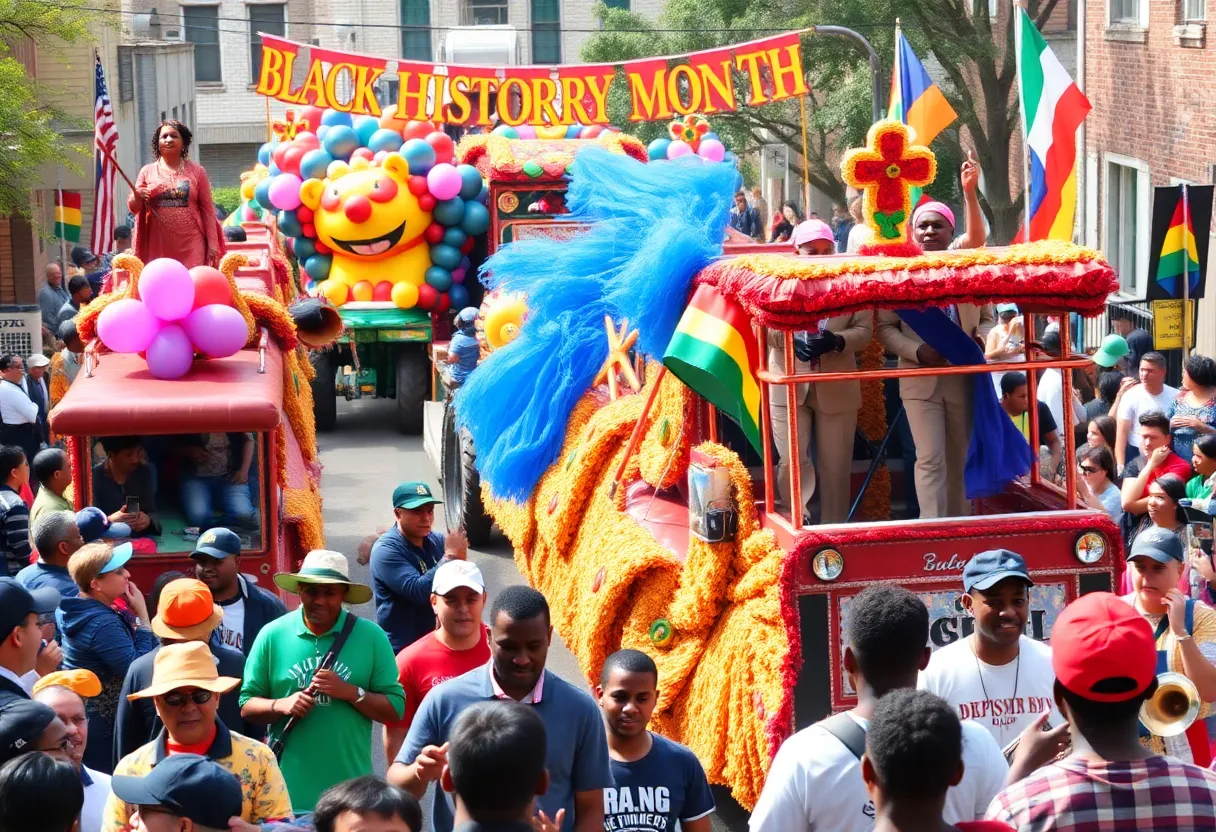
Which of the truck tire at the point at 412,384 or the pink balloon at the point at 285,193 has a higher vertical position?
→ the pink balloon at the point at 285,193

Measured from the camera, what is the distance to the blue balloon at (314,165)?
60.5 feet

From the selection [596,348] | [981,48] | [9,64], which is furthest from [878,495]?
[981,48]

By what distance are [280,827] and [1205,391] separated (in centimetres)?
724

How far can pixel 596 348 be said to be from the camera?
407 inches

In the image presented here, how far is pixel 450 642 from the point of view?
6176 millimetres

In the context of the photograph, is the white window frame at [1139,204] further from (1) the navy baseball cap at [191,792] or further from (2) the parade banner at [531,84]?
(1) the navy baseball cap at [191,792]

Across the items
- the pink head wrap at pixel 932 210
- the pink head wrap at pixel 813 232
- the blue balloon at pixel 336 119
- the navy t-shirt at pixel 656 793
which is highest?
the blue balloon at pixel 336 119

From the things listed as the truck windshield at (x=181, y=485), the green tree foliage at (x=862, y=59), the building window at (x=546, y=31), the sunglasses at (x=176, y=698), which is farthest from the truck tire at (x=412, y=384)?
the building window at (x=546, y=31)

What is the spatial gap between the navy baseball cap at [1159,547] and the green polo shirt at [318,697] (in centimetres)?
263

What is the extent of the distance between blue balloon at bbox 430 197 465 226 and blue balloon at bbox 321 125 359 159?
69.9 inches

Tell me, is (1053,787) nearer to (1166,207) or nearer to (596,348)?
(596,348)

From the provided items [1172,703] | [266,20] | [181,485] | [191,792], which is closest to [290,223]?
[181,485]

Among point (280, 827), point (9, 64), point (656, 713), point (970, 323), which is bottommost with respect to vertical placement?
point (656, 713)

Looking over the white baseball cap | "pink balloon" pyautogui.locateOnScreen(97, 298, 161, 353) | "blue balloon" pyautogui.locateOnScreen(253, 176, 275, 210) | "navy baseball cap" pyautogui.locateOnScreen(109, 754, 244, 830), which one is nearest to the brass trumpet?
the white baseball cap
